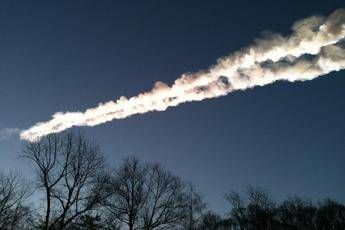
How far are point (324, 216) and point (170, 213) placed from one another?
1715 inches

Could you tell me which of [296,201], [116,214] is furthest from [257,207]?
[116,214]

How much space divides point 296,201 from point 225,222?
2099 centimetres

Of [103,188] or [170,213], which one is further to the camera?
[170,213]

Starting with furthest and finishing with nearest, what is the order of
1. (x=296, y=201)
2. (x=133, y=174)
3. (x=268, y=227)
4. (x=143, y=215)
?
(x=296, y=201) < (x=268, y=227) < (x=133, y=174) < (x=143, y=215)

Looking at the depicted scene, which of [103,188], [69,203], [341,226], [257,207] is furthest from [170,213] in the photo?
[341,226]

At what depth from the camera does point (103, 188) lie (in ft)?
114

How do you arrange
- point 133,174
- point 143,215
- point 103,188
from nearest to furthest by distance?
1. point 103,188
2. point 143,215
3. point 133,174

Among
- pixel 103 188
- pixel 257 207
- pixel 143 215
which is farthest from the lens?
pixel 257 207

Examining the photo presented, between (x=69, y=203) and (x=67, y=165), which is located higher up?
(x=67, y=165)

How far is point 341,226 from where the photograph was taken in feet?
231

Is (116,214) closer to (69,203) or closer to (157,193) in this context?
(157,193)

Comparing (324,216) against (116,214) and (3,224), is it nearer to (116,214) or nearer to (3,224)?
(116,214)

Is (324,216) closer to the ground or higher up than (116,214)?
higher up

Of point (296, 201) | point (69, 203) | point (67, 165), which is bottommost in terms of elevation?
point (69, 203)
